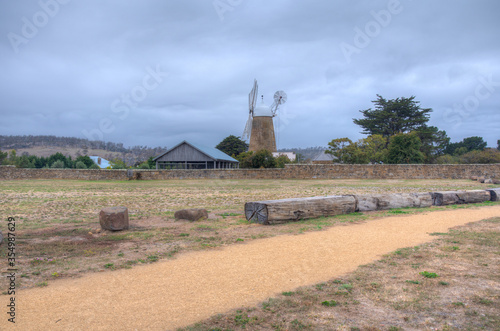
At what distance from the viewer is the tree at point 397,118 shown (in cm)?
5184

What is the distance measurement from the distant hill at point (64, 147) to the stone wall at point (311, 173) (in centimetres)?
5365

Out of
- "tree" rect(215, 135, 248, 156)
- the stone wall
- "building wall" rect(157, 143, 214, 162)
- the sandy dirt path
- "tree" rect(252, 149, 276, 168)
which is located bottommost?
the sandy dirt path

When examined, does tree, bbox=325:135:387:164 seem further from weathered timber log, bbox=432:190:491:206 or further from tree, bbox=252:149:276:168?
weathered timber log, bbox=432:190:491:206

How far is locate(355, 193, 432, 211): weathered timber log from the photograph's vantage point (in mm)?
9367

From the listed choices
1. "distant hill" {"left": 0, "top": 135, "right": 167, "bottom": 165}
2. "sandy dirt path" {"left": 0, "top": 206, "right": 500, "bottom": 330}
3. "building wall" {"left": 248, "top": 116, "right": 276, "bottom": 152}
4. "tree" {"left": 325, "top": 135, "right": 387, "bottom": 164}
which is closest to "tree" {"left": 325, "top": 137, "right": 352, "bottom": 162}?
"tree" {"left": 325, "top": 135, "right": 387, "bottom": 164}

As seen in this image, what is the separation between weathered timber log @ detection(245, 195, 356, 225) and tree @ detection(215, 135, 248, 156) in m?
52.7

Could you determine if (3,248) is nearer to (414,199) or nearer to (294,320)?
(294,320)

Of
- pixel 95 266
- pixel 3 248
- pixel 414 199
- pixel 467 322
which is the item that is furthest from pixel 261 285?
pixel 414 199

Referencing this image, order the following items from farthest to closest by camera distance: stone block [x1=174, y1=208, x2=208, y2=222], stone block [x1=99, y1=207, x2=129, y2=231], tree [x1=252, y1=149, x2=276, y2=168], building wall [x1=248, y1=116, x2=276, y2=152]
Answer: building wall [x1=248, y1=116, x2=276, y2=152] < tree [x1=252, y1=149, x2=276, y2=168] < stone block [x1=174, y1=208, x2=208, y2=222] < stone block [x1=99, y1=207, x2=129, y2=231]

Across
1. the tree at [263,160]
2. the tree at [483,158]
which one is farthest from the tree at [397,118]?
the tree at [263,160]

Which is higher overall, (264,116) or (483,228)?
(264,116)

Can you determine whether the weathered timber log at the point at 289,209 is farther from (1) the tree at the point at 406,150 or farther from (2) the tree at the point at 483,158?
(2) the tree at the point at 483,158

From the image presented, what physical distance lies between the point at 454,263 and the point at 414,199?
620 cm

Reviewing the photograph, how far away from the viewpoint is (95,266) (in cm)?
459
